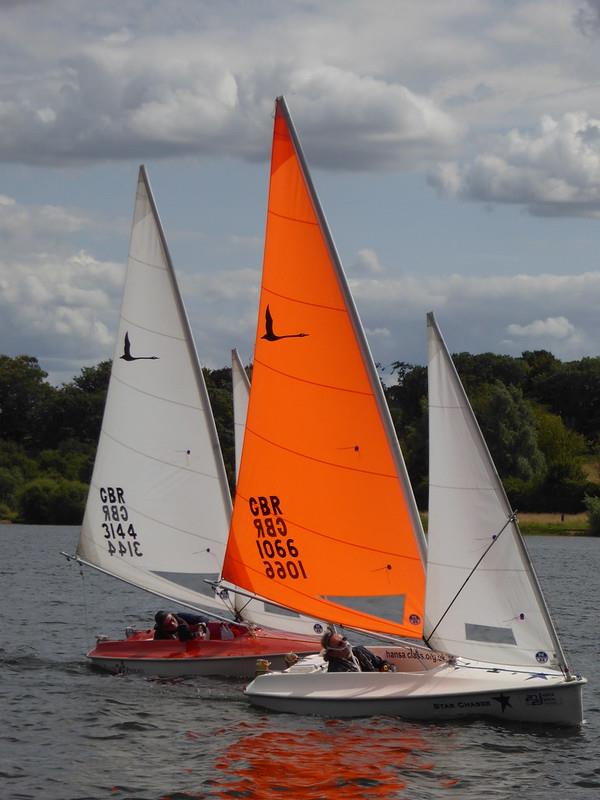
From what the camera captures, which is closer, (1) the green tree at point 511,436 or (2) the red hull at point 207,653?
(2) the red hull at point 207,653

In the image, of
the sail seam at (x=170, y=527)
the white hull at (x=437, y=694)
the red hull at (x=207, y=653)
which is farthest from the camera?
the sail seam at (x=170, y=527)

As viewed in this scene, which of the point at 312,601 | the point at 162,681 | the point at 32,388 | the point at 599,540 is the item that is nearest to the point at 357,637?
the point at 162,681

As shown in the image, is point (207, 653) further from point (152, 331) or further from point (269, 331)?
point (269, 331)

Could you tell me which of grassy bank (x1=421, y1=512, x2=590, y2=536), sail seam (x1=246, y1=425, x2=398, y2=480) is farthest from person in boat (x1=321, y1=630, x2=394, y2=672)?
grassy bank (x1=421, y1=512, x2=590, y2=536)

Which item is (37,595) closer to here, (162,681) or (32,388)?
(162,681)

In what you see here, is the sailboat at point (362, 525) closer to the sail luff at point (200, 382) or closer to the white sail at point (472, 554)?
the white sail at point (472, 554)

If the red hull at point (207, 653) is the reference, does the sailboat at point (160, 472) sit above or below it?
above

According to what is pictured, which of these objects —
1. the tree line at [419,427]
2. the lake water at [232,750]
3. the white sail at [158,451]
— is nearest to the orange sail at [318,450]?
the lake water at [232,750]

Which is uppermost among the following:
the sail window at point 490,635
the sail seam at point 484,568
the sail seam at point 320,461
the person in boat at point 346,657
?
the sail seam at point 320,461

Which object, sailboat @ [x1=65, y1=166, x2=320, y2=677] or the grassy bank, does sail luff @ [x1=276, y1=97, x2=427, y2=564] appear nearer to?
sailboat @ [x1=65, y1=166, x2=320, y2=677]

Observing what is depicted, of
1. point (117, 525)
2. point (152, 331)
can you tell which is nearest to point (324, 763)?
point (117, 525)

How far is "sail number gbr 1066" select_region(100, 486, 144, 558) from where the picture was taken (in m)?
30.4

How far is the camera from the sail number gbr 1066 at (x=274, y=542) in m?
25.0

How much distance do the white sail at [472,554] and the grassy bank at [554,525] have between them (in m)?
70.0
